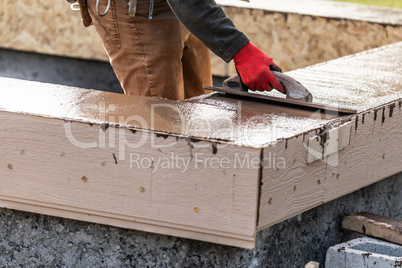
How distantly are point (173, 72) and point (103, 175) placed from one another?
0.93 m

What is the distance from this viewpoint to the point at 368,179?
2895mm

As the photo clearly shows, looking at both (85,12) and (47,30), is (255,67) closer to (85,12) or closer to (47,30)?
(85,12)

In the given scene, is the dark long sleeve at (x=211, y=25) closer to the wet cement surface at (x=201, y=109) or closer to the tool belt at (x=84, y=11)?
the wet cement surface at (x=201, y=109)

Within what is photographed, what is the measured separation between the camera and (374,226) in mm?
2787

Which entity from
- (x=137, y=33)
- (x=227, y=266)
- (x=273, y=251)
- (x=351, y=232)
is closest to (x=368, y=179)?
(x=351, y=232)

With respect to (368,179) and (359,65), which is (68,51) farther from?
(368,179)

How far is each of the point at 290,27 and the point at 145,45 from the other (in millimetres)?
2666

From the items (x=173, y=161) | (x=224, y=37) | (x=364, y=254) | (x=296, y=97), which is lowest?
(x=364, y=254)

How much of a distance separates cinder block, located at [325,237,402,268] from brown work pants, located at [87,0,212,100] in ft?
3.64

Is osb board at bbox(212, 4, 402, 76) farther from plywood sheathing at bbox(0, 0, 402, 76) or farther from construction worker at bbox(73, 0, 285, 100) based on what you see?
construction worker at bbox(73, 0, 285, 100)

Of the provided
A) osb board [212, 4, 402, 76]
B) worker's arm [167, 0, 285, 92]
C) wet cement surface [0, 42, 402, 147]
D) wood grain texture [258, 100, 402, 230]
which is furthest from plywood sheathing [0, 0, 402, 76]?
worker's arm [167, 0, 285, 92]

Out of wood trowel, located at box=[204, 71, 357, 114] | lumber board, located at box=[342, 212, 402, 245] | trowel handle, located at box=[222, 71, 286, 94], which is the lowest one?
lumber board, located at box=[342, 212, 402, 245]

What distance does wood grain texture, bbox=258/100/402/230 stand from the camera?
2262mm

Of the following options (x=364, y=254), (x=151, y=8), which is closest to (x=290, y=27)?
(x=151, y=8)
